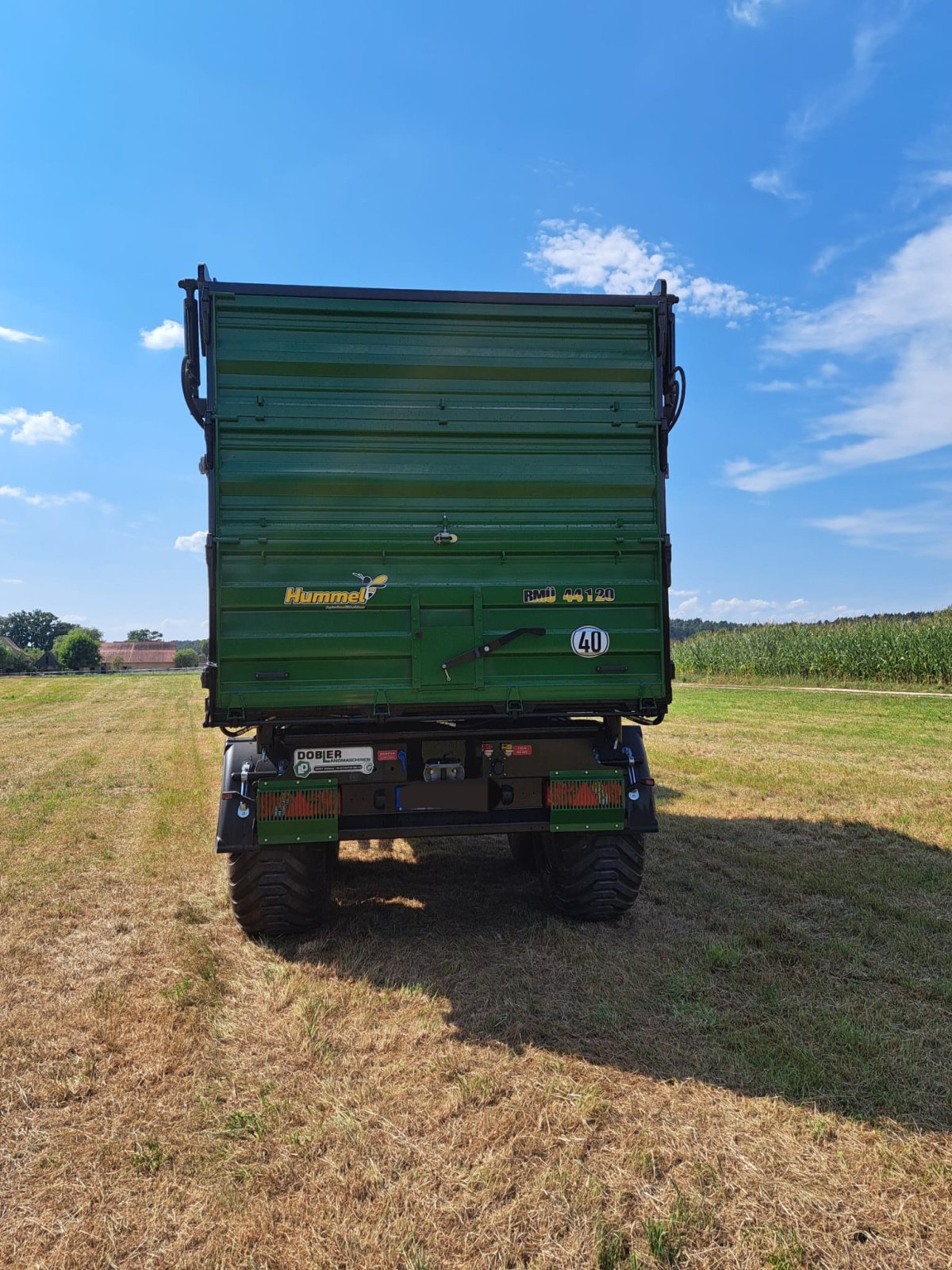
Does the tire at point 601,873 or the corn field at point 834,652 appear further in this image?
the corn field at point 834,652

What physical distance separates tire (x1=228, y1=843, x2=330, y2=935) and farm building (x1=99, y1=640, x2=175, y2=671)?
102m

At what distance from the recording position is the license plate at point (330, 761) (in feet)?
13.9

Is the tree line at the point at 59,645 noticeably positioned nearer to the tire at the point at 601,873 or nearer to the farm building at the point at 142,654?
the farm building at the point at 142,654

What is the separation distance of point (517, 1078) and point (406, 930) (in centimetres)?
178

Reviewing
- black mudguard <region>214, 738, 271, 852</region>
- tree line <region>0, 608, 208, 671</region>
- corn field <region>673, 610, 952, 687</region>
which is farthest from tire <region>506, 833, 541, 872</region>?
tree line <region>0, 608, 208, 671</region>

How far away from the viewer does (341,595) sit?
13.7 feet

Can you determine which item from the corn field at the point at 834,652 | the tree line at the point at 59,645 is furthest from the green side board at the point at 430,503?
the tree line at the point at 59,645

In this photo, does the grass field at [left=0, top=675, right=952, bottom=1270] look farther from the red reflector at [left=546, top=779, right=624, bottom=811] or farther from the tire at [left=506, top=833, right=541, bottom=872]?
the red reflector at [left=546, top=779, right=624, bottom=811]

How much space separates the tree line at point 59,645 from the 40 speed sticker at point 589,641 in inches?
2684

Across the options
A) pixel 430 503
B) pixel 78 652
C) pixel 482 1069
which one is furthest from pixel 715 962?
pixel 78 652

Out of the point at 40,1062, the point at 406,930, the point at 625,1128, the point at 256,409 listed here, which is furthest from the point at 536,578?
the point at 40,1062

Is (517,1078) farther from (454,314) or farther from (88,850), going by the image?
(88,850)

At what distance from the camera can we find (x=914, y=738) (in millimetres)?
12023

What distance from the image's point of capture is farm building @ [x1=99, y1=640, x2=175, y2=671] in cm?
10381
